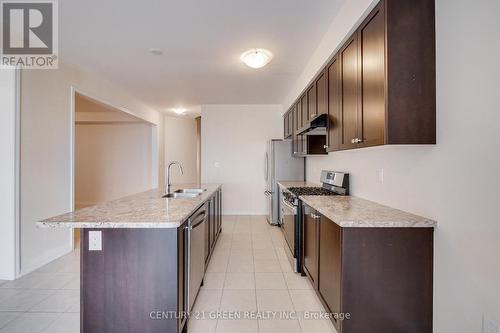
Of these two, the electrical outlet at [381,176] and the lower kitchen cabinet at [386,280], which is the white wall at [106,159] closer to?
the electrical outlet at [381,176]

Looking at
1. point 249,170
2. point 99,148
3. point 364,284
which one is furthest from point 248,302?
point 99,148

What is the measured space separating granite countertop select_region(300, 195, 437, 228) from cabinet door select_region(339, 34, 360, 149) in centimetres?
50

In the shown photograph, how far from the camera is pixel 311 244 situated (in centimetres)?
235

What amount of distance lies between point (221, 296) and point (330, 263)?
1.13 metres

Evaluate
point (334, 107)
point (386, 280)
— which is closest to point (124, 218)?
point (386, 280)

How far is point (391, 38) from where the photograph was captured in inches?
59.6

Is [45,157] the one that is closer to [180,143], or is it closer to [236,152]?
[236,152]

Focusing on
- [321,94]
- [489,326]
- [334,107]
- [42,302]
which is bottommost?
[42,302]

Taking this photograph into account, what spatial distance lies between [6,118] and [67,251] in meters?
1.84

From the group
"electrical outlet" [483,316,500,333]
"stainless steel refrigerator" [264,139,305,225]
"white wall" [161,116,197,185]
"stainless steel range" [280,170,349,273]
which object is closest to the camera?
"electrical outlet" [483,316,500,333]

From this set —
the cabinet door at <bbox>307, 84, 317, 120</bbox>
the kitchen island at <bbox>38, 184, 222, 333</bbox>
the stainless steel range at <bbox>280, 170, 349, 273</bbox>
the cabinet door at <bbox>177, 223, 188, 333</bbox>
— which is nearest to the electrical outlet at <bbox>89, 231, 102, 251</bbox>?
the kitchen island at <bbox>38, 184, 222, 333</bbox>

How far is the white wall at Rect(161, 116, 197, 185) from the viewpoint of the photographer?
7559 millimetres

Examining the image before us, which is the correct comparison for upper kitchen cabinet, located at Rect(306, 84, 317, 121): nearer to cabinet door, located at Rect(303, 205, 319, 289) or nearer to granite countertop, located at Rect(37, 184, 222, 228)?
cabinet door, located at Rect(303, 205, 319, 289)

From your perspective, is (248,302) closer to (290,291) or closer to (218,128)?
(290,291)
